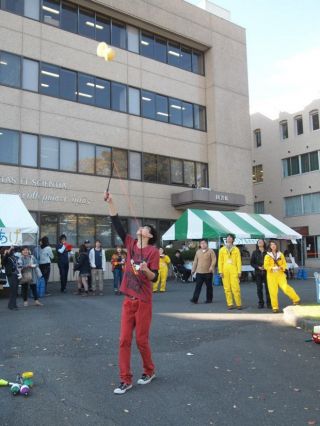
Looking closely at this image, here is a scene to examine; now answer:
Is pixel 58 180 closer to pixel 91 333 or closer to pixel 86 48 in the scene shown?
pixel 86 48

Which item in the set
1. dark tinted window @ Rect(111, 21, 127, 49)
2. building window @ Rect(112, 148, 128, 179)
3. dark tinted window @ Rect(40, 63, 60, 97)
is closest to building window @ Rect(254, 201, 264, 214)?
building window @ Rect(112, 148, 128, 179)

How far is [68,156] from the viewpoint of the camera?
24.3 meters

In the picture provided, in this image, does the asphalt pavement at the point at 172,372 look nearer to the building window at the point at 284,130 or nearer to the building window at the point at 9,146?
the building window at the point at 9,146

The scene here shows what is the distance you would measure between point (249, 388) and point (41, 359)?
301cm

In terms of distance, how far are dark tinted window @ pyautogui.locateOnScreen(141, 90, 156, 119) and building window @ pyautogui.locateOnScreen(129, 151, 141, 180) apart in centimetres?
255

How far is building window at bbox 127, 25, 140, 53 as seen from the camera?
27531 millimetres

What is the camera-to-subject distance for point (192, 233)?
20.0 meters

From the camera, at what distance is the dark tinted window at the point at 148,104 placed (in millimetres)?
27706

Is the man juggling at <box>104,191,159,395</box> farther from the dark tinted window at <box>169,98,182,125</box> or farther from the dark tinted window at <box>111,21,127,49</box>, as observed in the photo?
the dark tinted window at <box>169,98,182,125</box>

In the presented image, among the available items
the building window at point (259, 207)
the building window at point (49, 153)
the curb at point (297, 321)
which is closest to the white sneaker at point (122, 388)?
the curb at point (297, 321)

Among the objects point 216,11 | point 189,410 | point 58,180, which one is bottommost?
point 189,410

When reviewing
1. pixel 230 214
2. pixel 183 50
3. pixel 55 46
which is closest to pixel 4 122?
pixel 55 46

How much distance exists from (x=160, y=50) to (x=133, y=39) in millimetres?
2123

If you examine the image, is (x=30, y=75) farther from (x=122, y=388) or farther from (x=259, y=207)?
(x=259, y=207)
